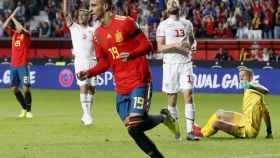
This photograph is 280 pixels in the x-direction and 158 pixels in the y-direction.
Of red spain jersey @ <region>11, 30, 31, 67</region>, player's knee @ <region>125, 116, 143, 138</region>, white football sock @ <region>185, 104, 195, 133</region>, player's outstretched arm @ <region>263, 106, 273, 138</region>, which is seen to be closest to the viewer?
player's knee @ <region>125, 116, 143, 138</region>

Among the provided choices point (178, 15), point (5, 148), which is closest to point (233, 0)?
point (178, 15)

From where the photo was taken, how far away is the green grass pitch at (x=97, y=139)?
1355 cm

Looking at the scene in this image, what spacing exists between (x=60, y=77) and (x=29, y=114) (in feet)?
41.5

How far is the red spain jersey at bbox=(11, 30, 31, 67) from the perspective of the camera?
2172cm

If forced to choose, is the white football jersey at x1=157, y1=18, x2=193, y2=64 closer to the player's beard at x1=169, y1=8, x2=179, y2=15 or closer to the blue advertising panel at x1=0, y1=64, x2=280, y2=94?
the player's beard at x1=169, y1=8, x2=179, y2=15

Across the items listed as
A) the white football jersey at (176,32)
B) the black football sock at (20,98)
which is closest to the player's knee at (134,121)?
the white football jersey at (176,32)

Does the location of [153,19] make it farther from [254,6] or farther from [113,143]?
A: [113,143]

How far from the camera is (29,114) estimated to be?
847 inches

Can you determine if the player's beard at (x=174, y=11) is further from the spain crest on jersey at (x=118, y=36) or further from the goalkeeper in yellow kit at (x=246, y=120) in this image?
the spain crest on jersey at (x=118, y=36)

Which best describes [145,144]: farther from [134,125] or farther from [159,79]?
[159,79]

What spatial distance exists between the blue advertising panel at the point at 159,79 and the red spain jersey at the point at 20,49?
11031 mm

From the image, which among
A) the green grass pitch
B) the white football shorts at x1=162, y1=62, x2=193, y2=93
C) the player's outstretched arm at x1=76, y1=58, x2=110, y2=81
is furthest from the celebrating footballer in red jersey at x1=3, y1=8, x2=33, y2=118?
the player's outstretched arm at x1=76, y1=58, x2=110, y2=81

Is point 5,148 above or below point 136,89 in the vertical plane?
→ below

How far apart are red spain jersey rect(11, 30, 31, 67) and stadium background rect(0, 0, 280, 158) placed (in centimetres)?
137
